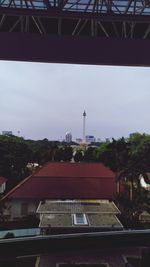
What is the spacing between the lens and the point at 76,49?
599 centimetres

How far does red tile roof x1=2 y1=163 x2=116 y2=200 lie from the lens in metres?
18.6

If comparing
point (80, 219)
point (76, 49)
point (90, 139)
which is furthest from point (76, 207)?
point (90, 139)

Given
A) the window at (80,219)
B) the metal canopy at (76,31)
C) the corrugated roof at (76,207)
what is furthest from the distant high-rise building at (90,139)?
the metal canopy at (76,31)

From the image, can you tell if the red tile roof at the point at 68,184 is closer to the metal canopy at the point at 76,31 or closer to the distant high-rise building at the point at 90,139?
the metal canopy at the point at 76,31

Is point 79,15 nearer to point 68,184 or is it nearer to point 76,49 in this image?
point 76,49

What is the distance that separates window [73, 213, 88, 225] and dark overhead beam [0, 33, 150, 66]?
6657 mm

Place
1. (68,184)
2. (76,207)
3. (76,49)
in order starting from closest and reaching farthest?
(76,49) < (76,207) < (68,184)

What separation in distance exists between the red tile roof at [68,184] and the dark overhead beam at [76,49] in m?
12.6

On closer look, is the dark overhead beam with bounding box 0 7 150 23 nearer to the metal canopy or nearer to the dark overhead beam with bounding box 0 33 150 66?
the metal canopy

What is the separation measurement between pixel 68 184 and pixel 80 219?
6989mm

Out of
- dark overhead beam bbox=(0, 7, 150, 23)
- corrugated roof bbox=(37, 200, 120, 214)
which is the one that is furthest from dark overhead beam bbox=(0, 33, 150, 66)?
corrugated roof bbox=(37, 200, 120, 214)

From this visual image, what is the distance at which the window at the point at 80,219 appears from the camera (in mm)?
11930

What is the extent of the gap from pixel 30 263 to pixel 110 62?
5405 mm

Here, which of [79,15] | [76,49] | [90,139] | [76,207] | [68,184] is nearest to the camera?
[79,15]
